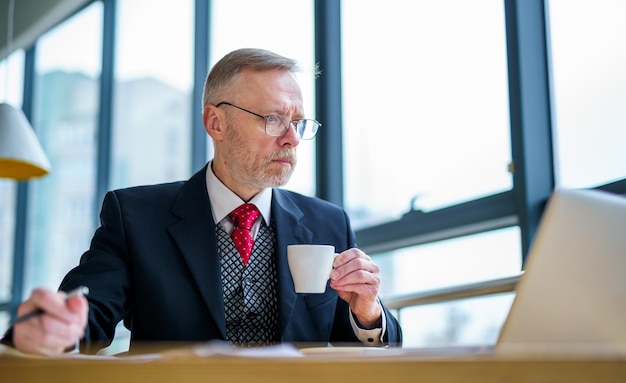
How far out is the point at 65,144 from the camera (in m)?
6.44


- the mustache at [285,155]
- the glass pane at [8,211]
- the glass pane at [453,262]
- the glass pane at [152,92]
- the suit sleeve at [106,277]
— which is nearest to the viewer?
the suit sleeve at [106,277]

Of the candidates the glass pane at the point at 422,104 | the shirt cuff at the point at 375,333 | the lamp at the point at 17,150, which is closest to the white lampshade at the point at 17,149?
the lamp at the point at 17,150

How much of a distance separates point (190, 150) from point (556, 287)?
4.02 m

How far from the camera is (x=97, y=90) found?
6.10 m

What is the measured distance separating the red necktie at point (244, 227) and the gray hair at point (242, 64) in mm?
407

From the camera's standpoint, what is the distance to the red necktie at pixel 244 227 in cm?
194

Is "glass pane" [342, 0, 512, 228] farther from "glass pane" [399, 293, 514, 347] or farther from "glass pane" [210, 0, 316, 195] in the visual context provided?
"glass pane" [399, 293, 514, 347]

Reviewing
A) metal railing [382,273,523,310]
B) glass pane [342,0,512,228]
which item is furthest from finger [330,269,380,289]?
glass pane [342,0,512,228]

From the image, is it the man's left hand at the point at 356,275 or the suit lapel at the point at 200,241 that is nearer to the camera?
the man's left hand at the point at 356,275

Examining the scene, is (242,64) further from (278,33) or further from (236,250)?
(278,33)

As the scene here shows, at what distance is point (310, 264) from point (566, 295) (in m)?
0.61

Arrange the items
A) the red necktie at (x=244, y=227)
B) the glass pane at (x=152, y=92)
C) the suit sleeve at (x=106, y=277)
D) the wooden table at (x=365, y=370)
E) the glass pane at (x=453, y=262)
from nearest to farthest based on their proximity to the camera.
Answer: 1. the wooden table at (x=365, y=370)
2. the suit sleeve at (x=106, y=277)
3. the red necktie at (x=244, y=227)
4. the glass pane at (x=453, y=262)
5. the glass pane at (x=152, y=92)

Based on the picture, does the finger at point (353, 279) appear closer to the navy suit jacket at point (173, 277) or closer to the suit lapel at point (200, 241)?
the navy suit jacket at point (173, 277)

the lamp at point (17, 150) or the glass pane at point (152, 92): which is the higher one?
the glass pane at point (152, 92)
